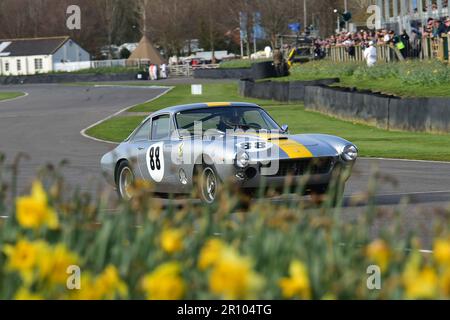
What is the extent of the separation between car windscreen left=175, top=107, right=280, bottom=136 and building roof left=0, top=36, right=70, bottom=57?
105272 mm

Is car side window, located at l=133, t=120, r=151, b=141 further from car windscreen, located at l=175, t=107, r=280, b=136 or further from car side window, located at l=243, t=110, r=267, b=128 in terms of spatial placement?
car side window, located at l=243, t=110, r=267, b=128

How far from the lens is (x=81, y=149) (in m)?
24.7

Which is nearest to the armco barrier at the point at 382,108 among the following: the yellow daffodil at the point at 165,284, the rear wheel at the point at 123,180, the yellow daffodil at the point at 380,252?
the rear wheel at the point at 123,180

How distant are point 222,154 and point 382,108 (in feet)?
55.6

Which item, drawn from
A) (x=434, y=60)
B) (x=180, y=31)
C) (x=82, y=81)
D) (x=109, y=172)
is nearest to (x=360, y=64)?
(x=434, y=60)

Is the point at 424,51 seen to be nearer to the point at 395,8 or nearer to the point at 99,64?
the point at 395,8

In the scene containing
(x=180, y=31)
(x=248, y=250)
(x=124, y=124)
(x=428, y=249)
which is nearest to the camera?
(x=248, y=250)

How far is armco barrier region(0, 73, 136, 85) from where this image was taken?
89.0 metres

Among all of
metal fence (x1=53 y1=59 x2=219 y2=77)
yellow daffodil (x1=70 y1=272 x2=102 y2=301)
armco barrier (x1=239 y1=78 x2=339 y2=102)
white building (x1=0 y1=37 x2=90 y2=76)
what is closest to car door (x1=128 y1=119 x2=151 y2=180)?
yellow daffodil (x1=70 y1=272 x2=102 y2=301)

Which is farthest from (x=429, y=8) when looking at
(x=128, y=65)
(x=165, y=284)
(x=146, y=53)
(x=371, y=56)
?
(x=146, y=53)

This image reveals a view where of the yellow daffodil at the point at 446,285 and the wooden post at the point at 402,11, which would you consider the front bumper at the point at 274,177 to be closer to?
the yellow daffodil at the point at 446,285

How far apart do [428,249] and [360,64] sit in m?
36.9

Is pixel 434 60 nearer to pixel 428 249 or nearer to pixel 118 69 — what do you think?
pixel 428 249

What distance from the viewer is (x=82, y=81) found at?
294 ft
